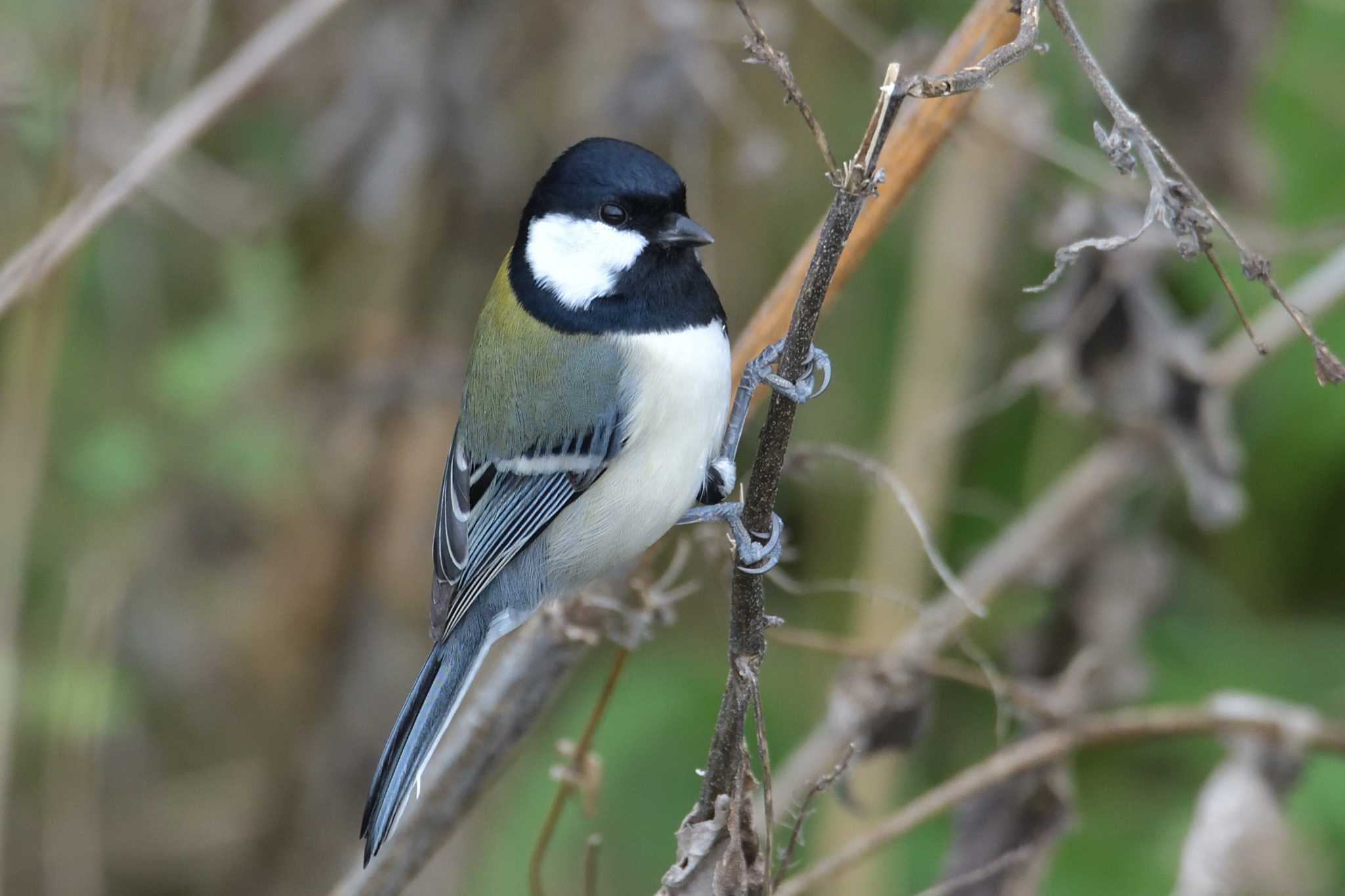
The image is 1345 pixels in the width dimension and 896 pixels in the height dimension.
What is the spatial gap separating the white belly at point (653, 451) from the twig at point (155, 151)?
731mm

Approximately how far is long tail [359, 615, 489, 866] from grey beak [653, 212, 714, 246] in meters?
0.65

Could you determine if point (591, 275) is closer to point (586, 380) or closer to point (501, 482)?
point (586, 380)

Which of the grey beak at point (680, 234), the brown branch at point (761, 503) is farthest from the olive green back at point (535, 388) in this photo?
the brown branch at point (761, 503)

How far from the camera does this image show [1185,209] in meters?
1.09

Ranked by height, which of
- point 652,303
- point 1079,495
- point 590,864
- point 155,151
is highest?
point 155,151

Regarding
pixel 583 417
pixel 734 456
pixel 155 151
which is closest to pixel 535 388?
pixel 583 417

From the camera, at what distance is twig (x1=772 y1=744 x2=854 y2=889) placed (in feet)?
4.09

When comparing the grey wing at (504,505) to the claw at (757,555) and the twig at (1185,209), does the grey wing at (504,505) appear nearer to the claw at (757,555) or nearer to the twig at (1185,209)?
the claw at (757,555)

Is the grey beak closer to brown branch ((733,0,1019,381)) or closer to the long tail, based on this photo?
brown branch ((733,0,1019,381))

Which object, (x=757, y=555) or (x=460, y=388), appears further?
(x=460, y=388)

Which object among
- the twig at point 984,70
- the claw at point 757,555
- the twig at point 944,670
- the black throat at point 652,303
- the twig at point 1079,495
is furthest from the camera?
the twig at point 1079,495

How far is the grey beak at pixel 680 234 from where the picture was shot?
1.95m

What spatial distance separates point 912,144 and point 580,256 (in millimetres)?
608

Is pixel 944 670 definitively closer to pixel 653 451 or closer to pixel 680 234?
pixel 653 451
